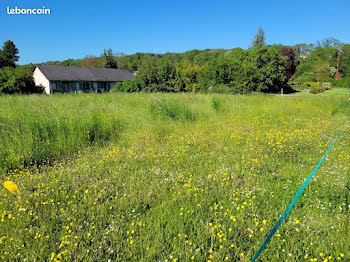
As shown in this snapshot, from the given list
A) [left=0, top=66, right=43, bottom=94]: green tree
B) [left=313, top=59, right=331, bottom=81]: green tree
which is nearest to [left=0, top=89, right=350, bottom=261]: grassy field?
[left=0, top=66, right=43, bottom=94]: green tree

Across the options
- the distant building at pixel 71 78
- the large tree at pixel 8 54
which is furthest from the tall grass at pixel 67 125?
the large tree at pixel 8 54

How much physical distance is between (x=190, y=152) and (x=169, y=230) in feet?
9.55

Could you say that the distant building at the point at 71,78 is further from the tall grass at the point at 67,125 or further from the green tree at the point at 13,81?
the tall grass at the point at 67,125

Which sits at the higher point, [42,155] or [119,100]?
[119,100]

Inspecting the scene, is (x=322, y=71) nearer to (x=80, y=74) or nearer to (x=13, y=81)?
(x=80, y=74)

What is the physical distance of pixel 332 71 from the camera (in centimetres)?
5375

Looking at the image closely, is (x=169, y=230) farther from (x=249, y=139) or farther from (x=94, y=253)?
(x=249, y=139)

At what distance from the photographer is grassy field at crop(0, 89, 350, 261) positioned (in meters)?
2.50

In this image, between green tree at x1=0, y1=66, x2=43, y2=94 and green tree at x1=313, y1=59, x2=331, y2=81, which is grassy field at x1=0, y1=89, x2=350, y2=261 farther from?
green tree at x1=313, y1=59, x2=331, y2=81

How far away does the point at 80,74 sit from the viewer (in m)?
45.9

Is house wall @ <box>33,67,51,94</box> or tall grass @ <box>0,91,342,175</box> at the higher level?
house wall @ <box>33,67,51,94</box>

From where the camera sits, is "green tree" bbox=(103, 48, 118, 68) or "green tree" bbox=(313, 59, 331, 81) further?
"green tree" bbox=(103, 48, 118, 68)

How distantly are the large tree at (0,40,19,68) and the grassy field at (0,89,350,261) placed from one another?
55.1 metres

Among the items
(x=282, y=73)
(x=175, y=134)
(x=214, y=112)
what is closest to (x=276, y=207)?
(x=175, y=134)
